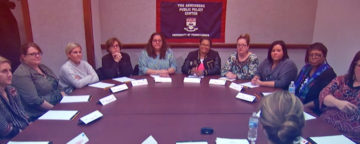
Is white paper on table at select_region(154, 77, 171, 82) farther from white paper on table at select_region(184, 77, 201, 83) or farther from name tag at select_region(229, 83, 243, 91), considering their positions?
name tag at select_region(229, 83, 243, 91)

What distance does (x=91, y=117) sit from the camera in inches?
65.2

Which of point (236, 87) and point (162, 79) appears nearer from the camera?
point (236, 87)

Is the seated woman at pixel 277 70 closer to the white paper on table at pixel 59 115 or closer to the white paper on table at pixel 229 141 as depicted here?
the white paper on table at pixel 229 141

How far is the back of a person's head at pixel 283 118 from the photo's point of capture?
79 cm

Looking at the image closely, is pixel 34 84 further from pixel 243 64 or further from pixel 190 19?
pixel 190 19

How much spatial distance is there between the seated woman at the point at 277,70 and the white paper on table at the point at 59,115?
5.84 ft

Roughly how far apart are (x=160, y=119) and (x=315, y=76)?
1684 mm

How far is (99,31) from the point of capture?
3.94 m

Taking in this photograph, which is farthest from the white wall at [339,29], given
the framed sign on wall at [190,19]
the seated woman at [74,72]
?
the seated woman at [74,72]

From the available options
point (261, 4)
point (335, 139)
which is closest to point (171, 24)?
point (261, 4)

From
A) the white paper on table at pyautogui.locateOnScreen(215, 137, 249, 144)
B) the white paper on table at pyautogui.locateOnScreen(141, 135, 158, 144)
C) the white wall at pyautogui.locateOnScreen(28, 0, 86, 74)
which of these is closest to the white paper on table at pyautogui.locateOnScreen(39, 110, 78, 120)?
the white paper on table at pyautogui.locateOnScreen(141, 135, 158, 144)

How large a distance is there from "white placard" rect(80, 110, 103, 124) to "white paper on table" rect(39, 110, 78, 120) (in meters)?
0.12

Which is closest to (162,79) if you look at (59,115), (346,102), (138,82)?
(138,82)

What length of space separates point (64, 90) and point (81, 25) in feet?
3.81
